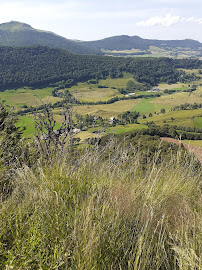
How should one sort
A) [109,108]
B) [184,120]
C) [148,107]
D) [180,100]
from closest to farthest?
[184,120]
[148,107]
[109,108]
[180,100]

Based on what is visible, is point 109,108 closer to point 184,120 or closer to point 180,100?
point 180,100

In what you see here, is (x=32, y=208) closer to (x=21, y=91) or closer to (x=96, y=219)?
(x=96, y=219)

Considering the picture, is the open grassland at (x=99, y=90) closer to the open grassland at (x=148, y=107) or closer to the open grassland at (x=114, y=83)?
the open grassland at (x=114, y=83)

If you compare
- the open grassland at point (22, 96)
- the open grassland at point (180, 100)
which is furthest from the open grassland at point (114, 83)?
the open grassland at point (22, 96)

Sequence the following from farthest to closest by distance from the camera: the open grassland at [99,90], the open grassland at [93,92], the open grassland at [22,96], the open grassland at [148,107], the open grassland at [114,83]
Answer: the open grassland at [114,83]
the open grassland at [99,90]
the open grassland at [93,92]
the open grassland at [148,107]
the open grassland at [22,96]

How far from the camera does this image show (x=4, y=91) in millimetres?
147250

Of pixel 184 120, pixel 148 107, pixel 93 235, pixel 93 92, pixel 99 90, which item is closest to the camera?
pixel 93 235

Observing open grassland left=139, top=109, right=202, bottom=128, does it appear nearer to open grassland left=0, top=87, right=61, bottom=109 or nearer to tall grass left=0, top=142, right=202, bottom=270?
open grassland left=0, top=87, right=61, bottom=109

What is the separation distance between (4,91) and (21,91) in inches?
455

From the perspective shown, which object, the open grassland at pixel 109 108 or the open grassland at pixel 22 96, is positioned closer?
the open grassland at pixel 109 108

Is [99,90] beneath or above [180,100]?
above

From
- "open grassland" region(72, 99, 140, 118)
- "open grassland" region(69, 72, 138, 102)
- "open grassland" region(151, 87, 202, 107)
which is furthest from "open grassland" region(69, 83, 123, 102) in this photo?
"open grassland" region(151, 87, 202, 107)

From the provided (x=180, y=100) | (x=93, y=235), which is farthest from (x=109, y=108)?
(x=93, y=235)

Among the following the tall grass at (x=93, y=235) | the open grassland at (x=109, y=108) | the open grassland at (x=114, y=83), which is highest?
the tall grass at (x=93, y=235)
